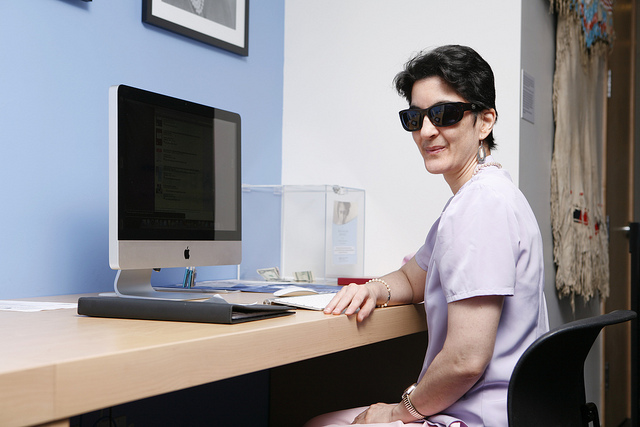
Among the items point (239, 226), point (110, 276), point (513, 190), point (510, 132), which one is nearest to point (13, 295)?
point (110, 276)

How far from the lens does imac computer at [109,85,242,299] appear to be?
4.49 ft

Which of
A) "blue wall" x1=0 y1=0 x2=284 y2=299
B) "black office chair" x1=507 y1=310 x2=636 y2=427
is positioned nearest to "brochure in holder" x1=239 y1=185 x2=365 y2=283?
"blue wall" x1=0 y1=0 x2=284 y2=299

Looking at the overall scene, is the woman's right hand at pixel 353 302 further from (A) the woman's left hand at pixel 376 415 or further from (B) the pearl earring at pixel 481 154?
(B) the pearl earring at pixel 481 154

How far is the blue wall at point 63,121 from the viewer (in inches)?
59.7

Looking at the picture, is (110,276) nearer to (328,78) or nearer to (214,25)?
(214,25)

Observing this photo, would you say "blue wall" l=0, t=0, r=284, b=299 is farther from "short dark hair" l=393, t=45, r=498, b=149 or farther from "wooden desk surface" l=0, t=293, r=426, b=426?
"short dark hair" l=393, t=45, r=498, b=149

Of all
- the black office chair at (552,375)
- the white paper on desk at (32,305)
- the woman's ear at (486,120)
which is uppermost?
the woman's ear at (486,120)

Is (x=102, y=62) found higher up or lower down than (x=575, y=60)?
lower down

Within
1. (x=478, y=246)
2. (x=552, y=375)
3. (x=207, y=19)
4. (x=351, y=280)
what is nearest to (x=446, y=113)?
(x=478, y=246)

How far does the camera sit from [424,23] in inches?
87.4

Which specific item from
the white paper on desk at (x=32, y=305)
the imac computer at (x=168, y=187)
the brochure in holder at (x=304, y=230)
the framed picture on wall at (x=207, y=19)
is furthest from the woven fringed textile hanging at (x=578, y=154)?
the white paper on desk at (x=32, y=305)

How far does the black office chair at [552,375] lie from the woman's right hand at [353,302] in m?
0.38

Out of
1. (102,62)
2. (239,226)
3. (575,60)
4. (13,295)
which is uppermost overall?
(575,60)

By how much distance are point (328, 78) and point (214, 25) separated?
0.48 meters
